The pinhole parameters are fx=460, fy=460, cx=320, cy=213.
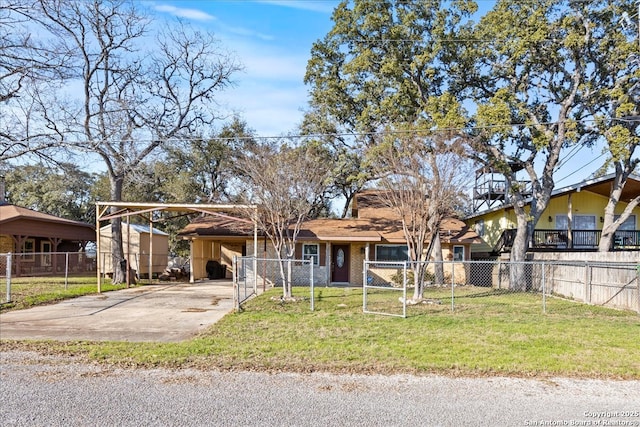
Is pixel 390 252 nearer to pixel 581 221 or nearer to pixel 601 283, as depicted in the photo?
pixel 601 283

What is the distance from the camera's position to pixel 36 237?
26656 mm

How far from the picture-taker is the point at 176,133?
73.3 ft

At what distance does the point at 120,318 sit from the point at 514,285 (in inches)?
621

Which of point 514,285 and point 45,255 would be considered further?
point 45,255

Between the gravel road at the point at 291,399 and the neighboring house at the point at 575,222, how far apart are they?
1931 centimetres

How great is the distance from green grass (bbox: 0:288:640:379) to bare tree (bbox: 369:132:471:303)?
121 inches

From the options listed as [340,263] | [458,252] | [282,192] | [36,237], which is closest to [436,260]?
[458,252]

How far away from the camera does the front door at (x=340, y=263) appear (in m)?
22.0

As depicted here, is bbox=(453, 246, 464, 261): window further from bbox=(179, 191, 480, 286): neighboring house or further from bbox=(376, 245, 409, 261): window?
bbox=(376, 245, 409, 261): window

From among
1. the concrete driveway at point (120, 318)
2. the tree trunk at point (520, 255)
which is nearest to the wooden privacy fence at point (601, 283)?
the tree trunk at point (520, 255)

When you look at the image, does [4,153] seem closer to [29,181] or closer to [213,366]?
[213,366]

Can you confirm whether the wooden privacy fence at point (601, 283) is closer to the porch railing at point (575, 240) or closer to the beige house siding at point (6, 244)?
the porch railing at point (575, 240)

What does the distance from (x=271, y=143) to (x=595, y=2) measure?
1507 cm

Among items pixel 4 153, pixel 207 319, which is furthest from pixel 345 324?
pixel 4 153
